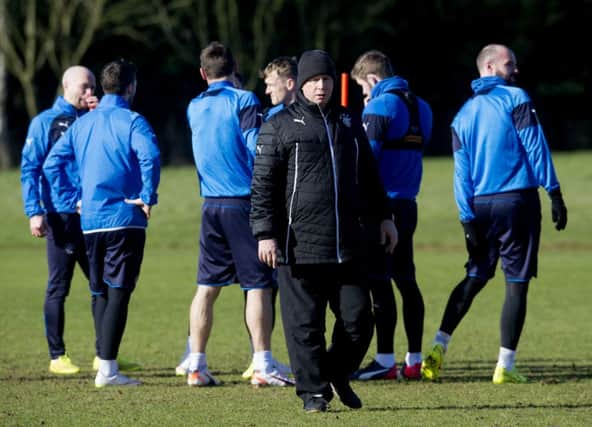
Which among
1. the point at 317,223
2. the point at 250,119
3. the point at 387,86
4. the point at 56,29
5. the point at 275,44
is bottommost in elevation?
the point at 317,223

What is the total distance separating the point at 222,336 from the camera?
1135 cm

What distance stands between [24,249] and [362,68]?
1448 cm

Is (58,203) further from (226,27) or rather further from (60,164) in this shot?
(226,27)

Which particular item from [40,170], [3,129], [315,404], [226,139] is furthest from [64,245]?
[3,129]

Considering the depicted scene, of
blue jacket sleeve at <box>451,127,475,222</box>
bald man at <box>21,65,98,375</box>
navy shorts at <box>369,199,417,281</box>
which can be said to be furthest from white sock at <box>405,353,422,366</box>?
bald man at <box>21,65,98,375</box>

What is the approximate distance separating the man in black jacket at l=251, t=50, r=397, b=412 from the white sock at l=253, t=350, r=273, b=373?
1187 mm

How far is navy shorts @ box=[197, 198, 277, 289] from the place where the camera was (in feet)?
28.0

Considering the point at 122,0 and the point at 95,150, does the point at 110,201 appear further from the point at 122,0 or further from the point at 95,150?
the point at 122,0

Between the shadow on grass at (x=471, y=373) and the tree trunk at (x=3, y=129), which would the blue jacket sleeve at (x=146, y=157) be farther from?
the tree trunk at (x=3, y=129)

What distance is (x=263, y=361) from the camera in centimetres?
852

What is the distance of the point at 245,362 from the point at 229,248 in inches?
57.7

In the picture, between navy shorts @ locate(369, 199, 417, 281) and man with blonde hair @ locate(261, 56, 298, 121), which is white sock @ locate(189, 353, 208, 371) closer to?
navy shorts @ locate(369, 199, 417, 281)

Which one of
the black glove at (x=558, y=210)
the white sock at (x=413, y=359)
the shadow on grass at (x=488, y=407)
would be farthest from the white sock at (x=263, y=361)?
the black glove at (x=558, y=210)

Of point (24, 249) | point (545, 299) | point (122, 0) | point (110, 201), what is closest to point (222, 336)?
point (110, 201)
